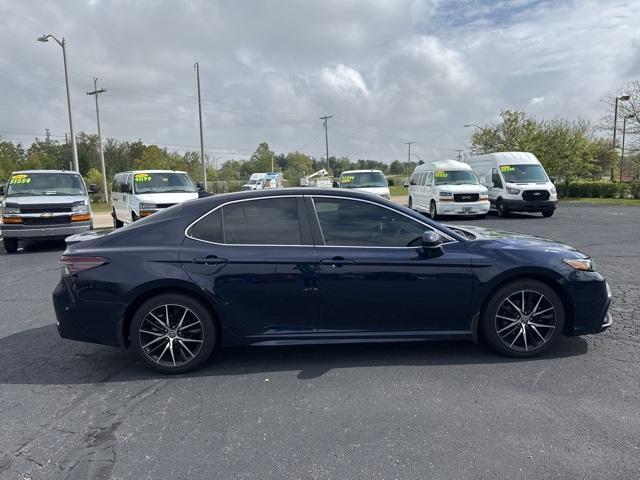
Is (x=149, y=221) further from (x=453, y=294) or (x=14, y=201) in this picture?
(x=14, y=201)

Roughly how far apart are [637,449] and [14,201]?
40.7 feet

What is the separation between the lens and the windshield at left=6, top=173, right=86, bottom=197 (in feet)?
38.5

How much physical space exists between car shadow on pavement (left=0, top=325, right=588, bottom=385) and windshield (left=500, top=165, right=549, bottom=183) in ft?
48.2

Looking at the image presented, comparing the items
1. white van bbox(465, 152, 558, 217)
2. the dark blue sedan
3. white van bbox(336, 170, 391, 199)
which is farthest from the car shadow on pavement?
white van bbox(465, 152, 558, 217)

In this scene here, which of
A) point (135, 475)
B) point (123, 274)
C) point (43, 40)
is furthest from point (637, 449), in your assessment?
point (43, 40)

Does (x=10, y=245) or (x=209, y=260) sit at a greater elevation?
(x=209, y=260)

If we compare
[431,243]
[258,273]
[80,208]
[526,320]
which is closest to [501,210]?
[80,208]

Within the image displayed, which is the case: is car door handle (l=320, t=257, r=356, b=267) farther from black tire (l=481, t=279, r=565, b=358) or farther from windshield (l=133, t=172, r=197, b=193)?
windshield (l=133, t=172, r=197, b=193)

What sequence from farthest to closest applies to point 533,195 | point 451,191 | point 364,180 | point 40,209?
point 364,180
point 533,195
point 451,191
point 40,209

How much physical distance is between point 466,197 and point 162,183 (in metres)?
→ 10.2

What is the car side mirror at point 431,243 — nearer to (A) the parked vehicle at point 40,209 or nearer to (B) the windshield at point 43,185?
(A) the parked vehicle at point 40,209

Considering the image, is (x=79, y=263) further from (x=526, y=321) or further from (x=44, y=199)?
(x=44, y=199)

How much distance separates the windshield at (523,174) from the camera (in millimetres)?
17938

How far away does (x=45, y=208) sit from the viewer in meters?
11.1
